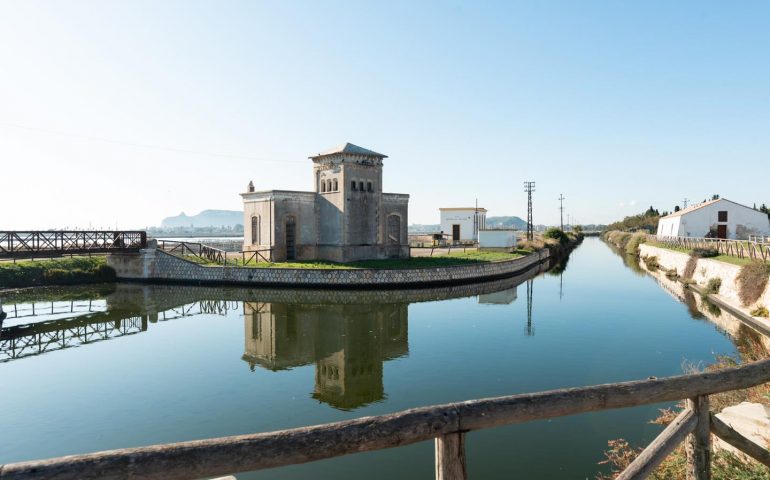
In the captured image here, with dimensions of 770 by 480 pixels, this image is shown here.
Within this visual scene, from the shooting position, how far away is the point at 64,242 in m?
26.0

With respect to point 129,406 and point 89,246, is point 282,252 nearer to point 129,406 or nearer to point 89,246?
point 89,246

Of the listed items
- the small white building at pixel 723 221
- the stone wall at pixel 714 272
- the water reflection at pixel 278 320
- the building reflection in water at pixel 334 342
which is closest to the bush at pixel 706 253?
the stone wall at pixel 714 272

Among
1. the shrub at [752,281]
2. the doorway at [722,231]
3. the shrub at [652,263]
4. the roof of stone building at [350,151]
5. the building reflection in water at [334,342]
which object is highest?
the roof of stone building at [350,151]

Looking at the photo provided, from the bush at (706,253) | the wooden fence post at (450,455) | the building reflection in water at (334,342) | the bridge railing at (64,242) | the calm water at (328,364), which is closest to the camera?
the wooden fence post at (450,455)

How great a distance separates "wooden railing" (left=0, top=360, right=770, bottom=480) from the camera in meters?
1.91

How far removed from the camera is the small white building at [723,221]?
3816 cm

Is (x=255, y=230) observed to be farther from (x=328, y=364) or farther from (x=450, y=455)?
(x=450, y=455)

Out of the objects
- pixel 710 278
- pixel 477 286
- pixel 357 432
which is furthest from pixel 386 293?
pixel 357 432

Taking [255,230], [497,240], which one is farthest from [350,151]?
[497,240]

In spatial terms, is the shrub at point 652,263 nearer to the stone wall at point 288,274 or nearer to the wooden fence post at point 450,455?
the stone wall at point 288,274

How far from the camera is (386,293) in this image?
923 inches

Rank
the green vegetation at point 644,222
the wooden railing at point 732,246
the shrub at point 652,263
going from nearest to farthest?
1. the wooden railing at point 732,246
2. the shrub at point 652,263
3. the green vegetation at point 644,222

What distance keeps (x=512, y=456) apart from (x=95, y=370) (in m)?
10.8

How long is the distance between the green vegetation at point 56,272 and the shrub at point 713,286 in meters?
33.6
